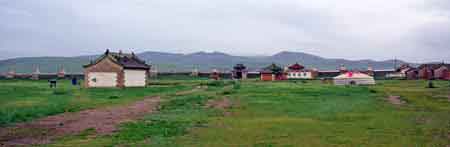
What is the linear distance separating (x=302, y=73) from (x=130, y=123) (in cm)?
7785

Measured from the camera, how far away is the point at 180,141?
14047 mm

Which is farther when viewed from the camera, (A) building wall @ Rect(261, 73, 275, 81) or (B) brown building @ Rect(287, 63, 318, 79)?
(B) brown building @ Rect(287, 63, 318, 79)

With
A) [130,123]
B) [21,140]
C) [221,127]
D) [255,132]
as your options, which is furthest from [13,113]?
[255,132]

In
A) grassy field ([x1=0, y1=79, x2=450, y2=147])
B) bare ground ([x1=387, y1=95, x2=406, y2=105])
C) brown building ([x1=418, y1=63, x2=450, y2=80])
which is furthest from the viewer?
brown building ([x1=418, y1=63, x2=450, y2=80])

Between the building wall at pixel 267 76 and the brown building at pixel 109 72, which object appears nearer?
the brown building at pixel 109 72

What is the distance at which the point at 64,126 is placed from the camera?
1788 cm

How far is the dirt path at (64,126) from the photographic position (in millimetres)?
14742

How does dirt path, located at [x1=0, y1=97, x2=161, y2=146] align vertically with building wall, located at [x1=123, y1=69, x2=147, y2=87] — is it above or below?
below

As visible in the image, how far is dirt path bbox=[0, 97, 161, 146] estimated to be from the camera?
1474 cm

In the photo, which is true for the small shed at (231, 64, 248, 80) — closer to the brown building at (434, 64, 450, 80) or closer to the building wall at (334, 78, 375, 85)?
the building wall at (334, 78, 375, 85)

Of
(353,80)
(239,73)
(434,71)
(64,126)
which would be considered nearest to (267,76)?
(239,73)

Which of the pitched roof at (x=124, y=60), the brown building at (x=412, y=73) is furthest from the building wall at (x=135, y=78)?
the brown building at (x=412, y=73)

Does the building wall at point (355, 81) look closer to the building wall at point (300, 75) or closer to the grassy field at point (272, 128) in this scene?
the building wall at point (300, 75)

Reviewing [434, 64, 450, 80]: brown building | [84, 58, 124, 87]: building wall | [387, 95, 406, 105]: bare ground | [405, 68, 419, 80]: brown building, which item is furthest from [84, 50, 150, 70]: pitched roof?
[434, 64, 450, 80]: brown building
